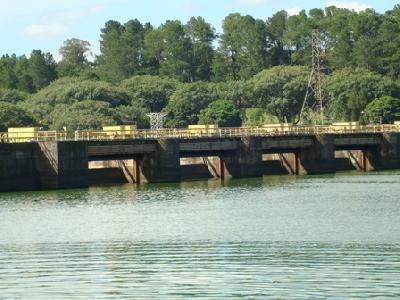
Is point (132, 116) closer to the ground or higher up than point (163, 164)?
higher up

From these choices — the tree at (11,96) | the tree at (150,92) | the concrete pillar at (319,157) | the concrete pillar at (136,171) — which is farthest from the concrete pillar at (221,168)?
the tree at (150,92)

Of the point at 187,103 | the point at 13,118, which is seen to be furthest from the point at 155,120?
the point at 13,118

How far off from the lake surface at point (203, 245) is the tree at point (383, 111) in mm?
79465

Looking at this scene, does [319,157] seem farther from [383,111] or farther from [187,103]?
[187,103]

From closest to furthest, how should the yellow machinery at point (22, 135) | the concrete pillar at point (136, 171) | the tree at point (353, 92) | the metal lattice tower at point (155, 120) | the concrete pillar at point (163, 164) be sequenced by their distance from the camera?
the yellow machinery at point (22, 135) < the concrete pillar at point (163, 164) < the concrete pillar at point (136, 171) < the metal lattice tower at point (155, 120) < the tree at point (353, 92)

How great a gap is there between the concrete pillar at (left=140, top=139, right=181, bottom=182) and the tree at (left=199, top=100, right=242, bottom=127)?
70.5 meters

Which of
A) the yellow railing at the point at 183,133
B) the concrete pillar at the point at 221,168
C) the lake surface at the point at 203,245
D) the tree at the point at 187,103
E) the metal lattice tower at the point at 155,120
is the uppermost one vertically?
the tree at the point at 187,103

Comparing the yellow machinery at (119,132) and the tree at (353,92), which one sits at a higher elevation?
the tree at (353,92)

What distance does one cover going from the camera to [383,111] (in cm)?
16525

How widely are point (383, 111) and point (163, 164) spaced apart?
232 feet

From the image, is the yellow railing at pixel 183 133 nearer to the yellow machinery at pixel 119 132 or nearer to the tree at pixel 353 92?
the yellow machinery at pixel 119 132

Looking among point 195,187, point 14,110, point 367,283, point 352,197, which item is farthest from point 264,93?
point 367,283

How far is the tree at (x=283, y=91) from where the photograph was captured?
180 metres

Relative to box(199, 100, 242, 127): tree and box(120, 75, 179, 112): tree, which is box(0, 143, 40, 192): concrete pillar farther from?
box(120, 75, 179, 112): tree
